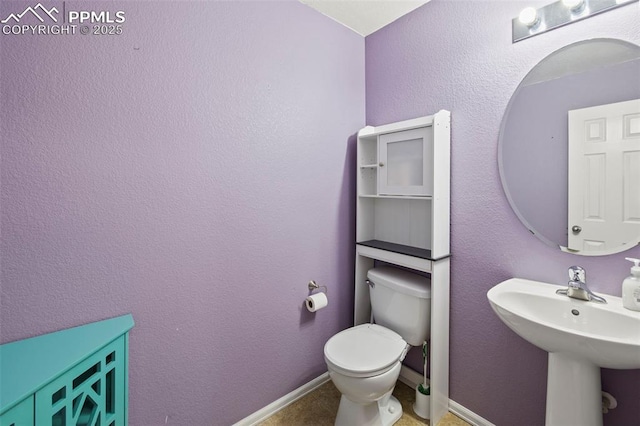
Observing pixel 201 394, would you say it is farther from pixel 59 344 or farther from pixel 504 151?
pixel 504 151

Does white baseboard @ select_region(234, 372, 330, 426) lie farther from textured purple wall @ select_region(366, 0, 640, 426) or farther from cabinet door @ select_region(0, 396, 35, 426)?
cabinet door @ select_region(0, 396, 35, 426)

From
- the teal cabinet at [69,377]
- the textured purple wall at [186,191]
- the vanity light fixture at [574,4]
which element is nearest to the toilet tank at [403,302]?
the textured purple wall at [186,191]

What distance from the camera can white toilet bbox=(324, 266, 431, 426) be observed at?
1.36 meters

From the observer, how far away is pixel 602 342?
910 mm

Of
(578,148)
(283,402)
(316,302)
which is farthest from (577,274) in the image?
(283,402)

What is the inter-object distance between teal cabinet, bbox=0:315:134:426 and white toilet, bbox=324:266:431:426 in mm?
886

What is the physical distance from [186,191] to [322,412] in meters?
1.44

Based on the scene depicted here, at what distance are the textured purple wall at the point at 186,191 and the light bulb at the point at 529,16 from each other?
98 centimetres

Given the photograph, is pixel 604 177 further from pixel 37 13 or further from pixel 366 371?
pixel 37 13

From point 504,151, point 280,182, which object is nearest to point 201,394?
point 280,182

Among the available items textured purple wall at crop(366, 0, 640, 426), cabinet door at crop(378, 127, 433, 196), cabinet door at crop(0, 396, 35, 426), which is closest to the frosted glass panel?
cabinet door at crop(378, 127, 433, 196)

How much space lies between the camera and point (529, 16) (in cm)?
130

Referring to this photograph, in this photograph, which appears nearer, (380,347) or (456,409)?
(380,347)

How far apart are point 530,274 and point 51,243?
1988 millimetres
